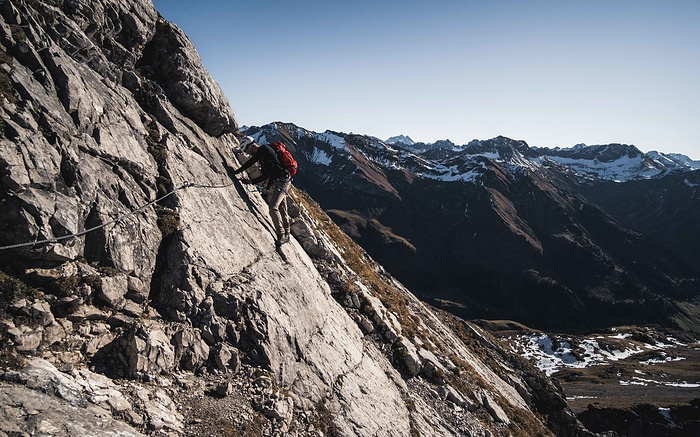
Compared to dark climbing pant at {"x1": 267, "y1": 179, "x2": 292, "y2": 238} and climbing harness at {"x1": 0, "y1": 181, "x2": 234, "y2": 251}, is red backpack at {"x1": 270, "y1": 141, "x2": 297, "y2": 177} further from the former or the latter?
climbing harness at {"x1": 0, "y1": 181, "x2": 234, "y2": 251}

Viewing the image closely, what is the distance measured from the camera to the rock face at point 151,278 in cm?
1027

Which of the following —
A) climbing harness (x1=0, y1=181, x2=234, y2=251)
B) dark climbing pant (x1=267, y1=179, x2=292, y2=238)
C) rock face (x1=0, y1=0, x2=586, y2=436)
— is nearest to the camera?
climbing harness (x1=0, y1=181, x2=234, y2=251)

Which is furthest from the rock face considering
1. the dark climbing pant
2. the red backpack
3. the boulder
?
the red backpack

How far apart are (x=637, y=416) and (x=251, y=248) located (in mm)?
99325

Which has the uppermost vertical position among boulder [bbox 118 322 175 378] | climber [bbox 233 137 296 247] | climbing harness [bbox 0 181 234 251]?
climber [bbox 233 137 296 247]

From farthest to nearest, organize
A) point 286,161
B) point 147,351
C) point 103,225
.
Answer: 1. point 286,161
2. point 103,225
3. point 147,351

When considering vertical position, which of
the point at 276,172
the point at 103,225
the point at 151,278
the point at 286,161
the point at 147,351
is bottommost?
the point at 147,351

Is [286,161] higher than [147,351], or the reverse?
[286,161]

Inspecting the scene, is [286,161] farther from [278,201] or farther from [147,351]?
[147,351]

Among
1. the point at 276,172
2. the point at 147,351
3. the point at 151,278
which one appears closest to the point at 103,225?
the point at 151,278

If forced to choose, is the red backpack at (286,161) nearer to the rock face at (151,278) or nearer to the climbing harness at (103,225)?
the rock face at (151,278)

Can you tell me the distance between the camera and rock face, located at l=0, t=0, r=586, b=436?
10266 millimetres

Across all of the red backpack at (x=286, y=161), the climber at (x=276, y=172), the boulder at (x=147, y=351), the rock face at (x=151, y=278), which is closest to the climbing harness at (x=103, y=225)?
the rock face at (x=151, y=278)

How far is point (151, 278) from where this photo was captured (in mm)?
13727
